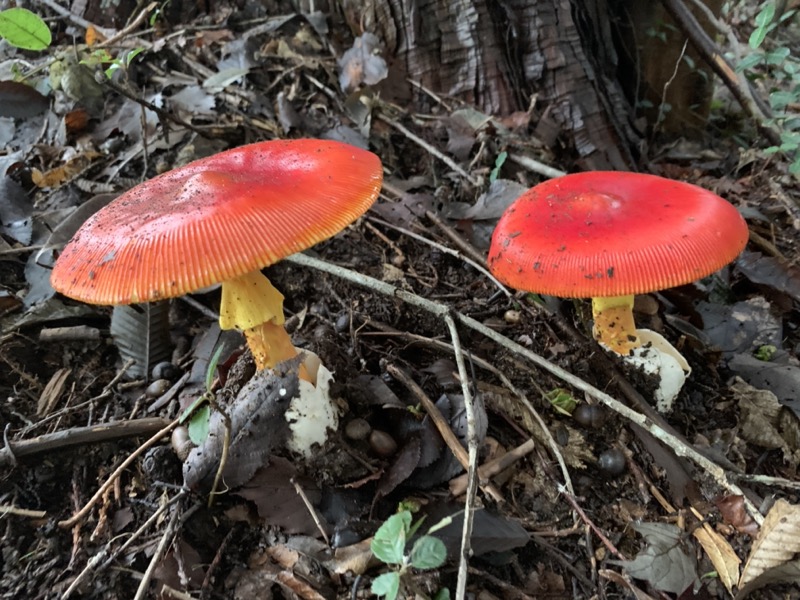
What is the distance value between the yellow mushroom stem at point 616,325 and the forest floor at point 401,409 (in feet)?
0.24

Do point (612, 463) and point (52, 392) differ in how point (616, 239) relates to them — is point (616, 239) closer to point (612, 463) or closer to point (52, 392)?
point (612, 463)

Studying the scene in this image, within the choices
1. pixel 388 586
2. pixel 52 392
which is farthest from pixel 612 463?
pixel 52 392

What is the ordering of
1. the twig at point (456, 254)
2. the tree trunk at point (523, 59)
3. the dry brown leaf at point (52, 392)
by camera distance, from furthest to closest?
the tree trunk at point (523, 59) < the twig at point (456, 254) < the dry brown leaf at point (52, 392)

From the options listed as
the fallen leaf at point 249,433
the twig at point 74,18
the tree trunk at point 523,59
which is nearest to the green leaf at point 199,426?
the fallen leaf at point 249,433

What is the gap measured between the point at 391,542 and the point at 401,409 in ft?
2.37

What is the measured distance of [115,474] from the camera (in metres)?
1.97

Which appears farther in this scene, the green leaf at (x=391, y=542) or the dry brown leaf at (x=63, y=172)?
the dry brown leaf at (x=63, y=172)

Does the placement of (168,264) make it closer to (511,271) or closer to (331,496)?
(331,496)

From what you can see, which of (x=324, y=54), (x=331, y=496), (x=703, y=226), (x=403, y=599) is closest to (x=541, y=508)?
(x=403, y=599)

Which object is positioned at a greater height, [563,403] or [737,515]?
[563,403]

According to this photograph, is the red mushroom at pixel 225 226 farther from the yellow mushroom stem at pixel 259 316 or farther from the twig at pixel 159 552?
the twig at pixel 159 552

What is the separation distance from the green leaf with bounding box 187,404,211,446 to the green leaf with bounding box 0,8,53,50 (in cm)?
219

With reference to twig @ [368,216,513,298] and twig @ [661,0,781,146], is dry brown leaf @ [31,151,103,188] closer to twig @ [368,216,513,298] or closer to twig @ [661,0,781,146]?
twig @ [368,216,513,298]

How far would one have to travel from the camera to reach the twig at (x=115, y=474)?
1.89 m
